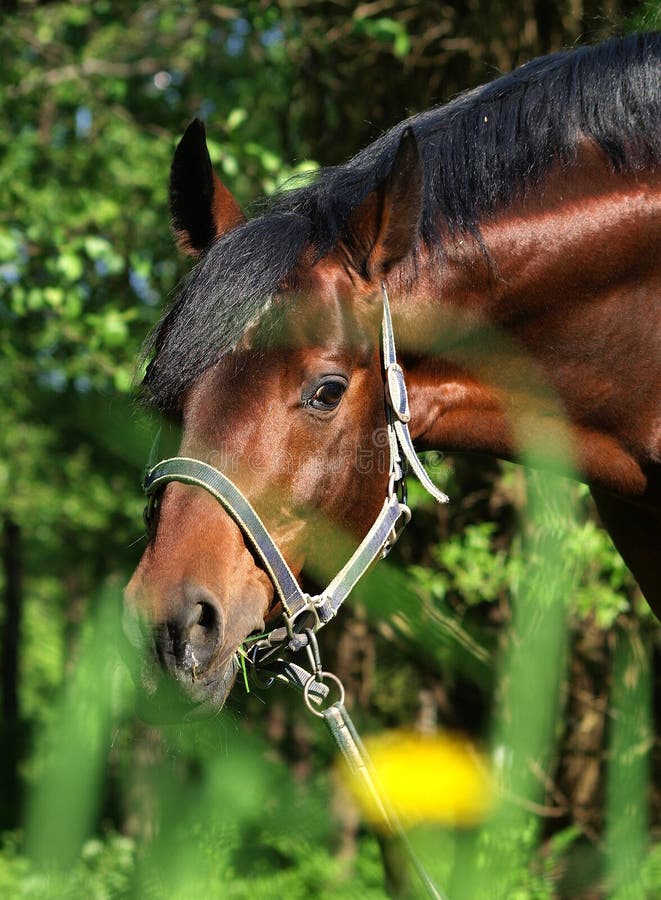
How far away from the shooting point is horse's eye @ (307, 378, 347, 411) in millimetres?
2018

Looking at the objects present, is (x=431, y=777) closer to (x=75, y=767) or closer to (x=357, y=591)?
(x=357, y=591)

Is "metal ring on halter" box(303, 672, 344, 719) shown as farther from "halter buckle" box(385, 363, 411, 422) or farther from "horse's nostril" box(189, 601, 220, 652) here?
"halter buckle" box(385, 363, 411, 422)

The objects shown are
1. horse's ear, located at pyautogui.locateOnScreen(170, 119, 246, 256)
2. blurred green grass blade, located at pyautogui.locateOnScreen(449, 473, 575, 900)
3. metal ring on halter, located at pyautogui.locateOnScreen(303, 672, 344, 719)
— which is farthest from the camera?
horse's ear, located at pyautogui.locateOnScreen(170, 119, 246, 256)

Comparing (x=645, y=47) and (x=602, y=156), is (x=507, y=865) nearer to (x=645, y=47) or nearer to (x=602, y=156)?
(x=602, y=156)

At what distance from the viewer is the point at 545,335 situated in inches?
88.4

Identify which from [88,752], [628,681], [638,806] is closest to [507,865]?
[638,806]

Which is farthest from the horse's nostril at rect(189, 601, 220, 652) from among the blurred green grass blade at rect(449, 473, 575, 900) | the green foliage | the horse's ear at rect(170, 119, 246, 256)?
the horse's ear at rect(170, 119, 246, 256)

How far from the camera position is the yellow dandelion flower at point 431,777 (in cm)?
417

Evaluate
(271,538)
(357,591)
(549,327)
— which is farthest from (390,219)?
(357,591)

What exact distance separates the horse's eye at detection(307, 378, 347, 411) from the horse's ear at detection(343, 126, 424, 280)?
0.25 m

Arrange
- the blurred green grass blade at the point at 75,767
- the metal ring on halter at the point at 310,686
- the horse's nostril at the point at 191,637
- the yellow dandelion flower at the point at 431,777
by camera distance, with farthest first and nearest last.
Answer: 1. the yellow dandelion flower at the point at 431,777
2. the metal ring on halter at the point at 310,686
3. the horse's nostril at the point at 191,637
4. the blurred green grass blade at the point at 75,767

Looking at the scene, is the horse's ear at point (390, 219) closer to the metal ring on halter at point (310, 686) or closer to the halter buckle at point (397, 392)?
the halter buckle at point (397, 392)

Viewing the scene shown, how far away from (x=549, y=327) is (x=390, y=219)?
0.44 meters

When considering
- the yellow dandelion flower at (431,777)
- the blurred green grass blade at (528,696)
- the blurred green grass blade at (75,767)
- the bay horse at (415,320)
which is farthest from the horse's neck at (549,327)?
the yellow dandelion flower at (431,777)
